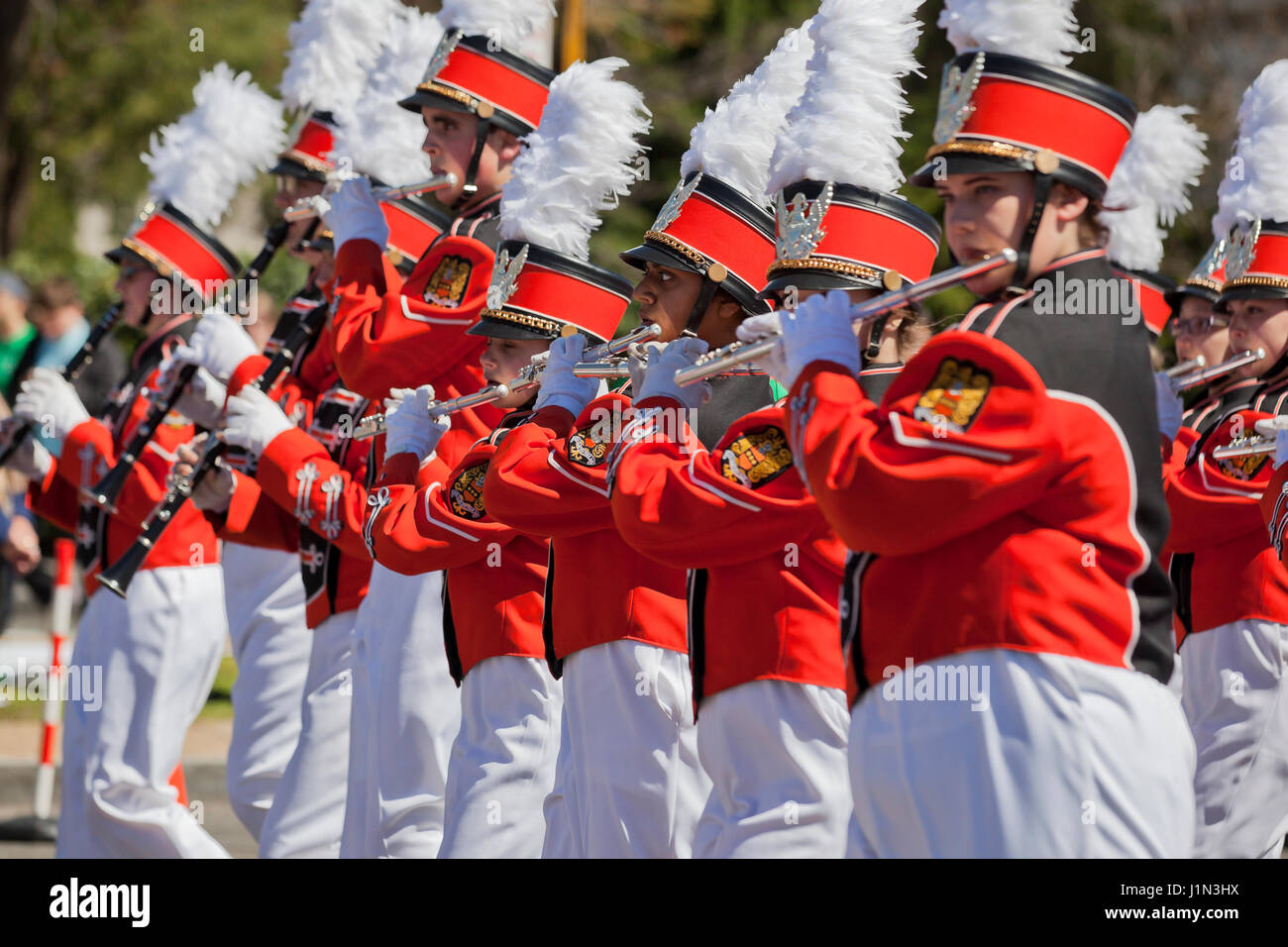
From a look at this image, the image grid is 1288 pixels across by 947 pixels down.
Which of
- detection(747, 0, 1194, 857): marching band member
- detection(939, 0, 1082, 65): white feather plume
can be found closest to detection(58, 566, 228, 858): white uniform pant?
detection(747, 0, 1194, 857): marching band member

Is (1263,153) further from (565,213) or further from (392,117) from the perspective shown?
(392,117)

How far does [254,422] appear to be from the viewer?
6.30 m

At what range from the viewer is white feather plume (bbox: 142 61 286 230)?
7.95 meters

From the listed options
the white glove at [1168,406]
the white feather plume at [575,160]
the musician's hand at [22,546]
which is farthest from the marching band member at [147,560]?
the white glove at [1168,406]

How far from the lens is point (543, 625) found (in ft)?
17.4

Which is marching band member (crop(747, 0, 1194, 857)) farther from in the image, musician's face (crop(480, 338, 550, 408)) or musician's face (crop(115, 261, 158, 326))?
musician's face (crop(115, 261, 158, 326))

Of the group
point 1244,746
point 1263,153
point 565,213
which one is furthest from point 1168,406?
point 565,213

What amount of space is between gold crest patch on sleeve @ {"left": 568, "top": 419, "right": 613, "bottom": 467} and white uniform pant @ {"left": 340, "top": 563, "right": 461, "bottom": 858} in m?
1.12

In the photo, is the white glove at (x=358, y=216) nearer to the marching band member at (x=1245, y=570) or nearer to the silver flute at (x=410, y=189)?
the silver flute at (x=410, y=189)

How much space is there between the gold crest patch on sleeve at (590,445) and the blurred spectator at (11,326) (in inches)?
349
